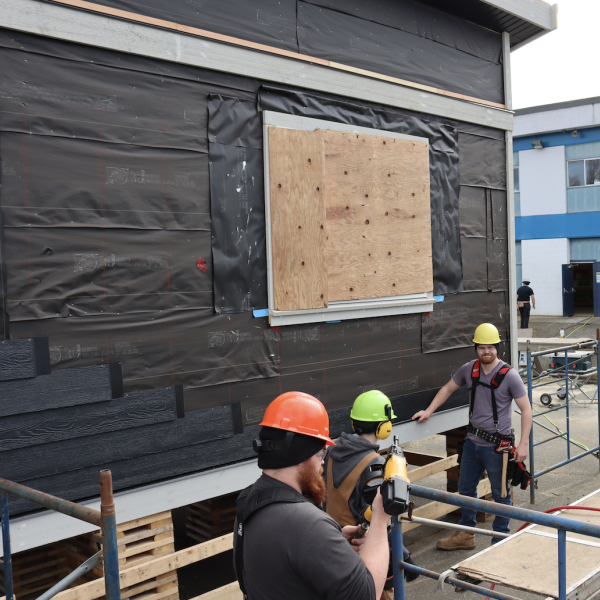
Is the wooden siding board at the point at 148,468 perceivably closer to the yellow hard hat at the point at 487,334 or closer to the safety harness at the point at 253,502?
the safety harness at the point at 253,502

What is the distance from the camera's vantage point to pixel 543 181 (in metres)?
28.5

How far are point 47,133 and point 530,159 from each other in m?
27.7

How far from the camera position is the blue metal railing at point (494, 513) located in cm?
290

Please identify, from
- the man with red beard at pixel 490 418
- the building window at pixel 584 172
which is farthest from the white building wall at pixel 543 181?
the man with red beard at pixel 490 418

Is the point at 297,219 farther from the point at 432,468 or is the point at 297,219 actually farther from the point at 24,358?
the point at 432,468

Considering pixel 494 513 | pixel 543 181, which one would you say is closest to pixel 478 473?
pixel 494 513

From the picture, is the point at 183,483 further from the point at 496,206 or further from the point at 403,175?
the point at 496,206

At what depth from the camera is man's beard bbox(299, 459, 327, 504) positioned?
8.11ft

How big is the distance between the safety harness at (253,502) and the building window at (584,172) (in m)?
28.6

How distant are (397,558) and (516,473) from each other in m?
3.14

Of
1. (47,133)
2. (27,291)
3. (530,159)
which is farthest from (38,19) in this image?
(530,159)

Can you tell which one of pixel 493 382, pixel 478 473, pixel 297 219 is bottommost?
pixel 478 473

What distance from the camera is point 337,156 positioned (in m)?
6.21

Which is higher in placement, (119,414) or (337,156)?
(337,156)
